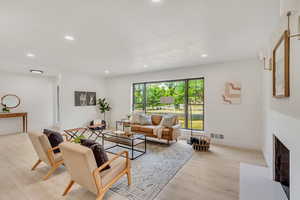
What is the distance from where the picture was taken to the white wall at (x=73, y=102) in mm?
5684

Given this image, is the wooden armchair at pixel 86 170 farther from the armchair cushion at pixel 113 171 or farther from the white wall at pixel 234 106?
the white wall at pixel 234 106

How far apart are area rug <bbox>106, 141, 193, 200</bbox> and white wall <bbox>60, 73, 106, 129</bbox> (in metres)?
3.66

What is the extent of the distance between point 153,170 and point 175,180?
0.49 metres

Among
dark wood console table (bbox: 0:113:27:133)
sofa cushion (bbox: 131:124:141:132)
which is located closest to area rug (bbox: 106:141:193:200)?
sofa cushion (bbox: 131:124:141:132)

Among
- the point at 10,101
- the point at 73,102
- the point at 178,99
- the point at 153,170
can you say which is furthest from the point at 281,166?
the point at 10,101

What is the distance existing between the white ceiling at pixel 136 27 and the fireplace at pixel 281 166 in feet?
6.23

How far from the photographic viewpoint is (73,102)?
597 centimetres

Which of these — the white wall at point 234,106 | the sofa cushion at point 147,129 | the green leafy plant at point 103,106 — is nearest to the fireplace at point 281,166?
the white wall at point 234,106

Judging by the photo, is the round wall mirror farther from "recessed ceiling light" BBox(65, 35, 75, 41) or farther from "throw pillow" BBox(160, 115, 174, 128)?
"throw pillow" BBox(160, 115, 174, 128)

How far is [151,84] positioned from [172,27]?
387 centimetres

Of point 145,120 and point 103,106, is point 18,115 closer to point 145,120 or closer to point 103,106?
point 103,106

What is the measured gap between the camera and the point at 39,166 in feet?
9.41

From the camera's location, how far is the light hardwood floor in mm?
2023

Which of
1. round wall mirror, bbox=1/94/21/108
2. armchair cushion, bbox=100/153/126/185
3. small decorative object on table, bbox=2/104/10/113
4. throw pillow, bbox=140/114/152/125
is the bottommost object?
armchair cushion, bbox=100/153/126/185
